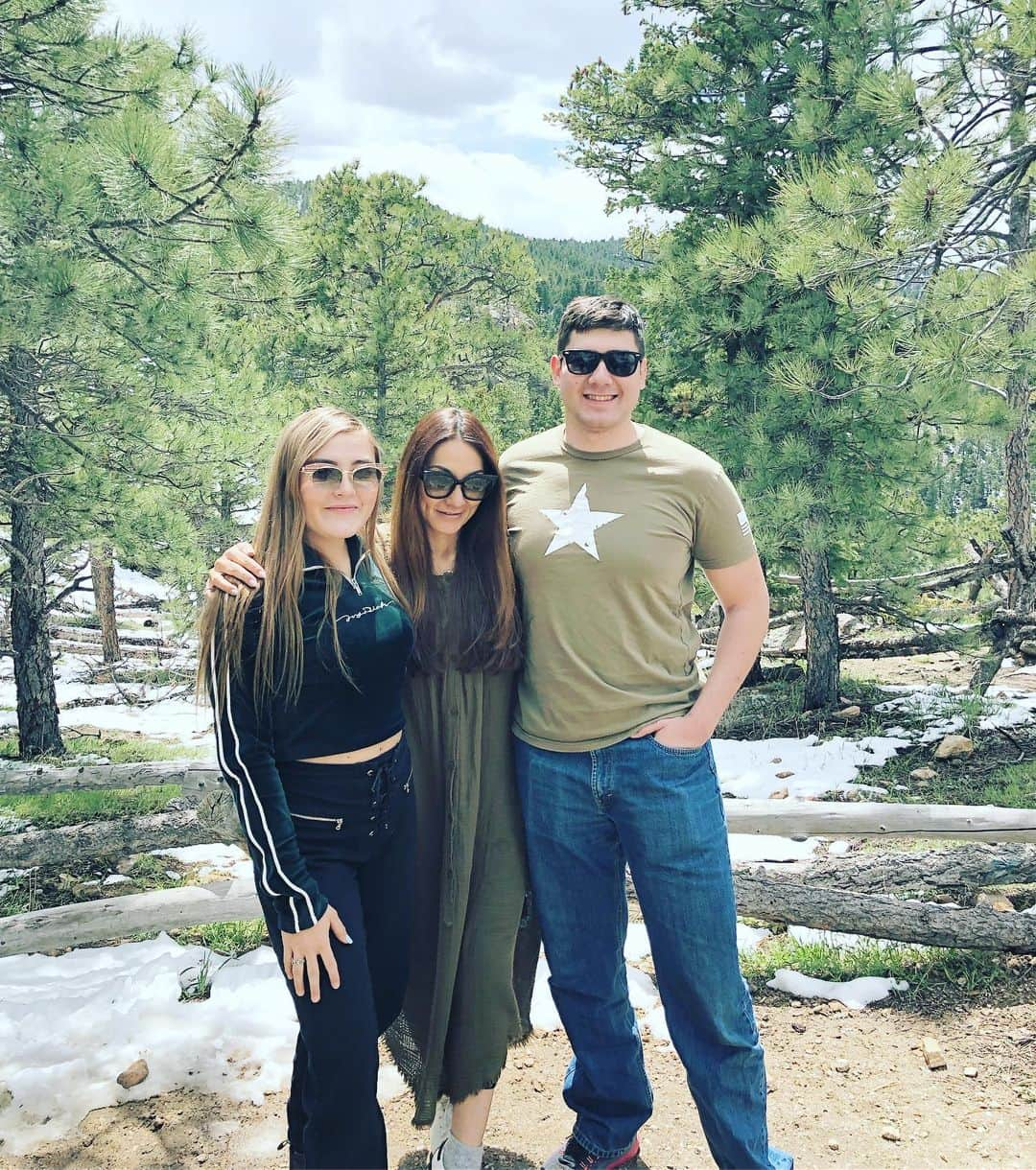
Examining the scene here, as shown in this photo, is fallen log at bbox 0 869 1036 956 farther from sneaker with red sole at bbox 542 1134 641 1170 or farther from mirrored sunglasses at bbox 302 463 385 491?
mirrored sunglasses at bbox 302 463 385 491

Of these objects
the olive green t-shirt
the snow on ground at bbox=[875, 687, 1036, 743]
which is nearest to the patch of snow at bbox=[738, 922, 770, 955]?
the olive green t-shirt

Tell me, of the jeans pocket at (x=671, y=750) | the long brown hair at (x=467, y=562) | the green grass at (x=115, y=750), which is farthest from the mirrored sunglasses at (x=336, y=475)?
the green grass at (x=115, y=750)

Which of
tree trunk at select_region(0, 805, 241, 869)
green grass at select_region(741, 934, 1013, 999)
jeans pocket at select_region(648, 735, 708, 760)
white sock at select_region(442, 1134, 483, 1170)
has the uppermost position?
jeans pocket at select_region(648, 735, 708, 760)

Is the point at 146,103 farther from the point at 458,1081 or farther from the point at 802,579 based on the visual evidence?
the point at 802,579

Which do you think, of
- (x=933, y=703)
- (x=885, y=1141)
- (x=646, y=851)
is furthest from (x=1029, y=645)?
(x=646, y=851)

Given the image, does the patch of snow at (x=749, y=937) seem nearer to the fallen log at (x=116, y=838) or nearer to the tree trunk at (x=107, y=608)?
the fallen log at (x=116, y=838)

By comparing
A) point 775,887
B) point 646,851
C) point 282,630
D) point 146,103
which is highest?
point 146,103

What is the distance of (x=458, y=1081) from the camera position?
8.97ft

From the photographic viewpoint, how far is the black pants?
2.25 metres

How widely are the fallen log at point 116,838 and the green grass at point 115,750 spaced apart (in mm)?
2882

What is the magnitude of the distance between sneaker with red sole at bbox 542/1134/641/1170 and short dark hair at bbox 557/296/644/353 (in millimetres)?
2534

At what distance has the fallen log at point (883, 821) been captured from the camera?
15.4ft

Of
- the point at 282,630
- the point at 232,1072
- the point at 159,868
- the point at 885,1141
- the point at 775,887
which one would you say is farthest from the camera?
the point at 159,868

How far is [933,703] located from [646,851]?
787cm
